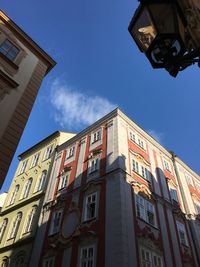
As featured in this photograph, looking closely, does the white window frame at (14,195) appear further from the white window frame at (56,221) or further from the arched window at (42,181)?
the white window frame at (56,221)

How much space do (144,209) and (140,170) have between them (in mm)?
3809

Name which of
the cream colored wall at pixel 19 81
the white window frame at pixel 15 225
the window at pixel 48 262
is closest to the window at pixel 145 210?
the window at pixel 48 262

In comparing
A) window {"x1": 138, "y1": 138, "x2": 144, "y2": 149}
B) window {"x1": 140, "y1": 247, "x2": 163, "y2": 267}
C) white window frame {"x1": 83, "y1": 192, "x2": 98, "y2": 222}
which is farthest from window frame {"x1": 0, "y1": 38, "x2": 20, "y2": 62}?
window {"x1": 138, "y1": 138, "x2": 144, "y2": 149}

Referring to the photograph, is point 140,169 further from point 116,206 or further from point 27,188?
point 27,188

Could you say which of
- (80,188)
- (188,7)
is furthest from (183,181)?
(188,7)

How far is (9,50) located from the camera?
14852 millimetres

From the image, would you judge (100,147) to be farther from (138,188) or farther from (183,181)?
(183,181)

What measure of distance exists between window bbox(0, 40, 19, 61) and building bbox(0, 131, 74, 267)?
13796mm

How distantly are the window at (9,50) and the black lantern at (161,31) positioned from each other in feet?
40.5

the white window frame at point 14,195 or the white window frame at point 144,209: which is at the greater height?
the white window frame at point 14,195

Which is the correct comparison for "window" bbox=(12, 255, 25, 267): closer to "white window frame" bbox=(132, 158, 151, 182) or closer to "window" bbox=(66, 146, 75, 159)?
"window" bbox=(66, 146, 75, 159)

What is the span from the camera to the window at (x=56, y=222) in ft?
64.4

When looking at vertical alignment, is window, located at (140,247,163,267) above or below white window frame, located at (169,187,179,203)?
below

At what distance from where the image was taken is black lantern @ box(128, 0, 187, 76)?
3369mm
